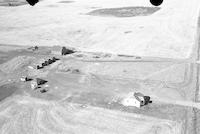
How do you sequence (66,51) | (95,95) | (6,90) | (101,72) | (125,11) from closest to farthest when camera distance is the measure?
(95,95) < (6,90) < (101,72) < (66,51) < (125,11)

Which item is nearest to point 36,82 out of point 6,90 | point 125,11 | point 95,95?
point 6,90

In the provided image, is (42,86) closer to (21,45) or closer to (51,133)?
(51,133)

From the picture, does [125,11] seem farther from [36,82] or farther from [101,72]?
[36,82]

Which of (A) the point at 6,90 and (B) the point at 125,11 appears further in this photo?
(B) the point at 125,11

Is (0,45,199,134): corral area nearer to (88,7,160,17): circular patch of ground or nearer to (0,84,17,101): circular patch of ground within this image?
(0,84,17,101): circular patch of ground

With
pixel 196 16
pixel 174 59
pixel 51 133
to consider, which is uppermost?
pixel 196 16

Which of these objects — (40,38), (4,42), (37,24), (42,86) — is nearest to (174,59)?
(42,86)

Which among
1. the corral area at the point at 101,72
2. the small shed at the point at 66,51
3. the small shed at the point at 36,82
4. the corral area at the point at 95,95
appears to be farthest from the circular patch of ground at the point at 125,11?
the small shed at the point at 36,82

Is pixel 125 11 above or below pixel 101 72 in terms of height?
above
